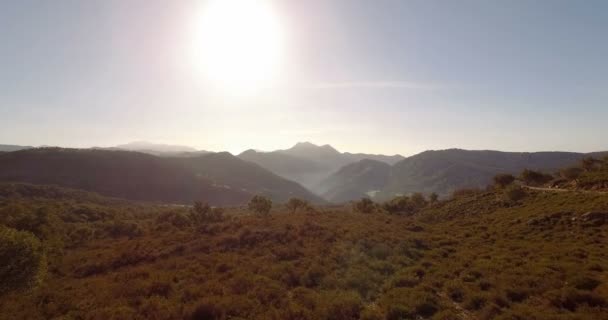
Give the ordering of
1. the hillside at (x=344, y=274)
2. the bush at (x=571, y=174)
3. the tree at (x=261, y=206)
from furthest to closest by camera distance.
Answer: the tree at (x=261, y=206) < the bush at (x=571, y=174) < the hillside at (x=344, y=274)

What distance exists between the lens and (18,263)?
17297 millimetres

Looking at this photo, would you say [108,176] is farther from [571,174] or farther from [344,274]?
[571,174]

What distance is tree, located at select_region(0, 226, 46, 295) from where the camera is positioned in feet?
54.7

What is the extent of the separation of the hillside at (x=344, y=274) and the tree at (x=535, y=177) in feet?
91.2

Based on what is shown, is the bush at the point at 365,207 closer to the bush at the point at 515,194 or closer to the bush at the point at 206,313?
the bush at the point at 515,194

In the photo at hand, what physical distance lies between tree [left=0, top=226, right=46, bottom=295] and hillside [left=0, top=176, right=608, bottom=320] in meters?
0.67

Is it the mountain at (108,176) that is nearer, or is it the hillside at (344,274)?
the hillside at (344,274)

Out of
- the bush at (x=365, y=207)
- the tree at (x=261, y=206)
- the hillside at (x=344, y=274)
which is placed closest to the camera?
the hillside at (x=344, y=274)

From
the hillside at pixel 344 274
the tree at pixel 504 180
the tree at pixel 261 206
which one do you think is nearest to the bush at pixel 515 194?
the hillside at pixel 344 274

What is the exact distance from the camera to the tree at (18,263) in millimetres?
16672

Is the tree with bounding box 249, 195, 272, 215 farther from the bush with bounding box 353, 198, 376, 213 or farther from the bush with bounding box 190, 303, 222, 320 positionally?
the bush with bounding box 190, 303, 222, 320

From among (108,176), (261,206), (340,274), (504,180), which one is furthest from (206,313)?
(108,176)

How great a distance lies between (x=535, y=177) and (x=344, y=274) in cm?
6015

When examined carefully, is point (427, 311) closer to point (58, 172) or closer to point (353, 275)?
point (353, 275)
